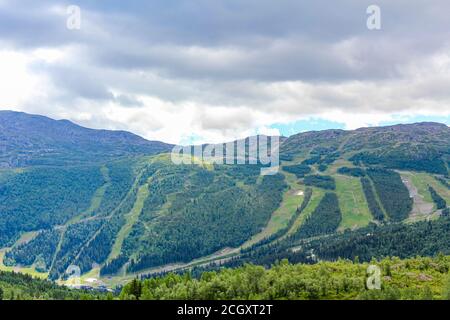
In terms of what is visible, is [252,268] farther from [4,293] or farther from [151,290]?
[4,293]
